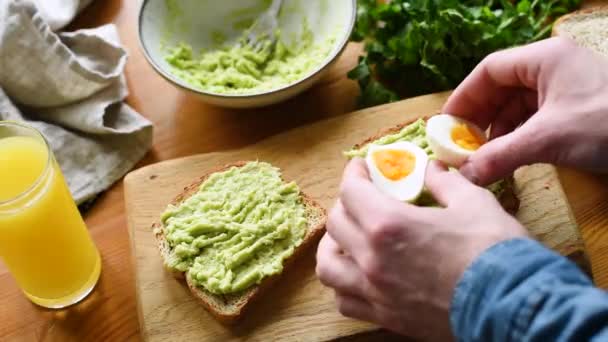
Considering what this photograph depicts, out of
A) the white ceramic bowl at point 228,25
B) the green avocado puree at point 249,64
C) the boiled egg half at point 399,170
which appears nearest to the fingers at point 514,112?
the boiled egg half at point 399,170

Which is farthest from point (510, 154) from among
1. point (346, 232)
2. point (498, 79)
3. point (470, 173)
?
point (346, 232)

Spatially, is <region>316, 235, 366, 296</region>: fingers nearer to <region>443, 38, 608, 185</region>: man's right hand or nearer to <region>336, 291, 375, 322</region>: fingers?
<region>336, 291, 375, 322</region>: fingers

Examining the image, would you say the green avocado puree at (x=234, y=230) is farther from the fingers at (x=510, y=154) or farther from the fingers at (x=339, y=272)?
the fingers at (x=510, y=154)

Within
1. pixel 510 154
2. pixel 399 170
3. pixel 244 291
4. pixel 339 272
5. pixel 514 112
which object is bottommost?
pixel 244 291

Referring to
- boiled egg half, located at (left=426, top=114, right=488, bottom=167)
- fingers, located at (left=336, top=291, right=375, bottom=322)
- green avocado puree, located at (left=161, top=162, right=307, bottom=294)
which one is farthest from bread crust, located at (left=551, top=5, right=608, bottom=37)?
fingers, located at (left=336, top=291, right=375, bottom=322)

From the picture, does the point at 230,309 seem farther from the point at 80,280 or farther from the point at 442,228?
the point at 442,228

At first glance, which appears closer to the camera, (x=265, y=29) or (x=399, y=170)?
(x=399, y=170)

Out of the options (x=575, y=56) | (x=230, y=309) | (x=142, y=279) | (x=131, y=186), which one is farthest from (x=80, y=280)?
(x=575, y=56)

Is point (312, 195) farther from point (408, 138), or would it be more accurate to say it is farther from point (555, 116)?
point (555, 116)

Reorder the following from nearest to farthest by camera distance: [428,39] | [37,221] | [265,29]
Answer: [37,221] → [428,39] → [265,29]
